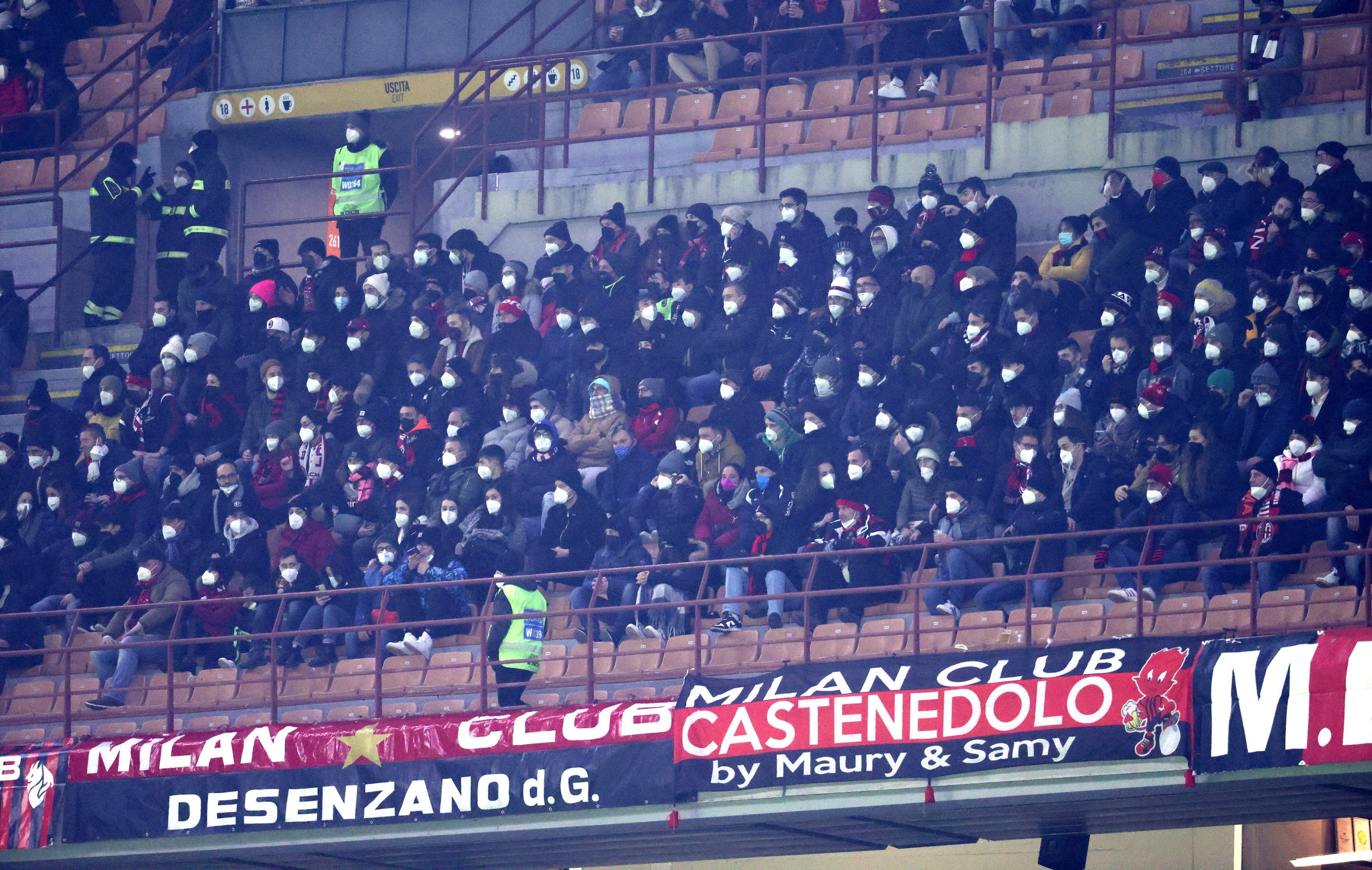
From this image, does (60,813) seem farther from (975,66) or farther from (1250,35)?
(1250,35)

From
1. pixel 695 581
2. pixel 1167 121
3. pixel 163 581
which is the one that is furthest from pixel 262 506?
pixel 1167 121

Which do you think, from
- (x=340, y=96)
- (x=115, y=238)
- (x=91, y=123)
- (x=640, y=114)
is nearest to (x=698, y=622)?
(x=640, y=114)

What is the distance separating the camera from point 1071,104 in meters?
19.9

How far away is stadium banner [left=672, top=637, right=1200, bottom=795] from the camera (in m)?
14.0

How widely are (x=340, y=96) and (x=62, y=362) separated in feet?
14.4

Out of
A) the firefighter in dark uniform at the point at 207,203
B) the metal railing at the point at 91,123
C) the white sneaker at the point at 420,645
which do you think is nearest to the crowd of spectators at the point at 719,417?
the white sneaker at the point at 420,645

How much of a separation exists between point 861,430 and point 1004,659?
3.03 meters

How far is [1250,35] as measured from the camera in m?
19.1

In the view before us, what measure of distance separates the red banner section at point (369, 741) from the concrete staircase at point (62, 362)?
624 centimetres

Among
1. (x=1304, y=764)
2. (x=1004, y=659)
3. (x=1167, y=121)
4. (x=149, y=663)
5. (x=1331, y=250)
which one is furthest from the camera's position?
(x=1167, y=121)

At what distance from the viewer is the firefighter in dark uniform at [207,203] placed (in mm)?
22516

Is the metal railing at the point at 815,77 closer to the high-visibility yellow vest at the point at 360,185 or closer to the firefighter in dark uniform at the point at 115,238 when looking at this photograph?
the high-visibility yellow vest at the point at 360,185

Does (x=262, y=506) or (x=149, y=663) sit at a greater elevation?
(x=262, y=506)

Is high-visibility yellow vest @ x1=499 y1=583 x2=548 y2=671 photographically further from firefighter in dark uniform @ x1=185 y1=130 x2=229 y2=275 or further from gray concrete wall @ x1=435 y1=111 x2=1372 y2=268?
firefighter in dark uniform @ x1=185 y1=130 x2=229 y2=275
